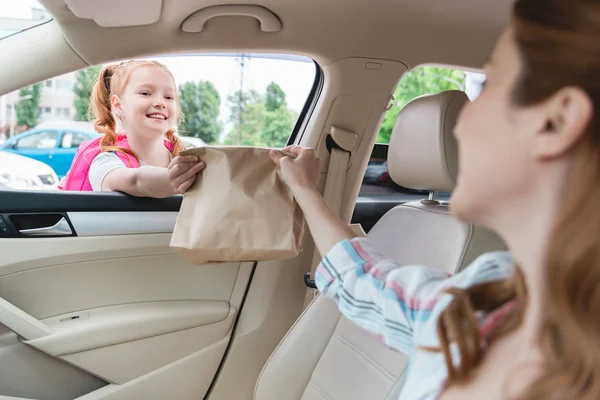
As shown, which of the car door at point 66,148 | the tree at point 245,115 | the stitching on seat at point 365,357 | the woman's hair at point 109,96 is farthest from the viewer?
the tree at point 245,115

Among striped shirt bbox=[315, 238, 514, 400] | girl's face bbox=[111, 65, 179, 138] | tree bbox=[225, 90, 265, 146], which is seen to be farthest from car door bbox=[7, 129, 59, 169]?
striped shirt bbox=[315, 238, 514, 400]

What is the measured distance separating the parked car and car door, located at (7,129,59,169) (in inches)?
3.4

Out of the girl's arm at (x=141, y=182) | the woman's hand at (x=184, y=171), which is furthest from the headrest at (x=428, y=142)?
the girl's arm at (x=141, y=182)

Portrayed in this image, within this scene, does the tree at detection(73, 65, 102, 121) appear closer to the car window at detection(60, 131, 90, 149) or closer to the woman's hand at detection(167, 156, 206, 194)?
the car window at detection(60, 131, 90, 149)

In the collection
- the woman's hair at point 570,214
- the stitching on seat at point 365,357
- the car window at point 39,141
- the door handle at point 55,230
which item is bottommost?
the stitching on seat at point 365,357

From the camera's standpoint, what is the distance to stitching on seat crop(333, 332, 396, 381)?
145cm

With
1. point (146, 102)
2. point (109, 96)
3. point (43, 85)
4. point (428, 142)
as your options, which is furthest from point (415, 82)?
point (43, 85)

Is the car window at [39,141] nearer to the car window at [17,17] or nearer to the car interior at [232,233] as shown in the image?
the car interior at [232,233]

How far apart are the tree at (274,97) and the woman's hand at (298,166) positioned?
90cm

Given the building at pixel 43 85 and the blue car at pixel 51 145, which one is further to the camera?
the blue car at pixel 51 145

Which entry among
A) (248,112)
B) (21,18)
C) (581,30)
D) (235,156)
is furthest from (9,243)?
(581,30)

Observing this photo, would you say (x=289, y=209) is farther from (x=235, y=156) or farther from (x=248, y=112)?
(x=248, y=112)

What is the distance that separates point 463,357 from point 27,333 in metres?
1.34

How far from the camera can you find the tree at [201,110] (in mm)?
2251
